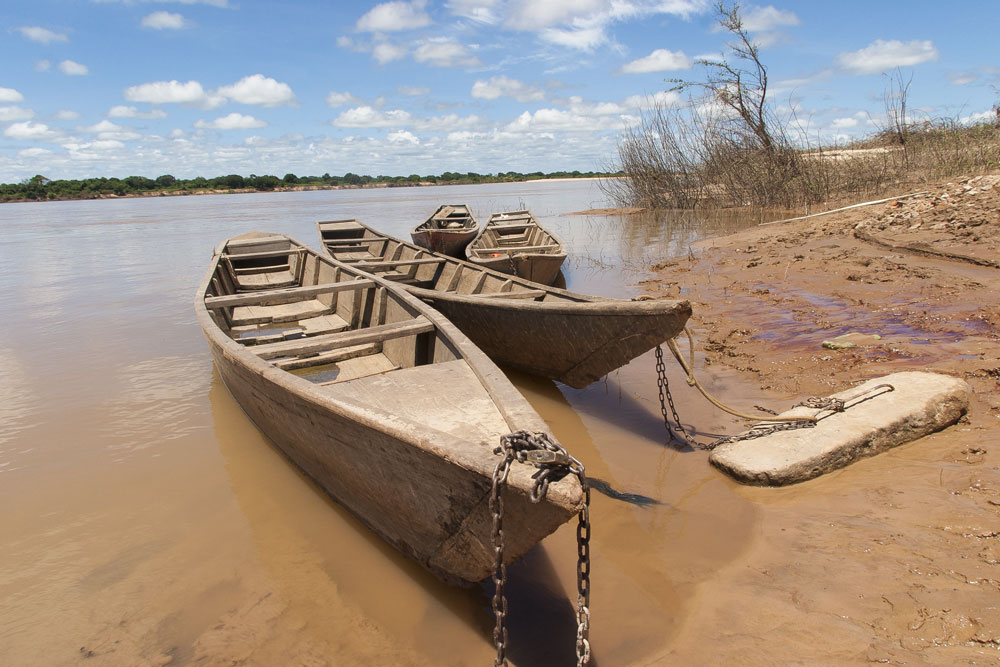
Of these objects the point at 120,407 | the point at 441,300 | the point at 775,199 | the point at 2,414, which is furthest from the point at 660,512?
the point at 775,199

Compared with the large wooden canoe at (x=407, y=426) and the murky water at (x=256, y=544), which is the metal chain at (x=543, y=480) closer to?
the large wooden canoe at (x=407, y=426)

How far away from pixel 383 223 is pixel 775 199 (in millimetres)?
16400

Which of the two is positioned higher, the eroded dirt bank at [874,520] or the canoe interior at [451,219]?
the canoe interior at [451,219]

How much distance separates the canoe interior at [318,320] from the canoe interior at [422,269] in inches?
37.0

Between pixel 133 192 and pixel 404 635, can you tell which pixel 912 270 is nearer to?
pixel 404 635

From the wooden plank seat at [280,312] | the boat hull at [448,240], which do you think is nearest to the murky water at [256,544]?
the wooden plank seat at [280,312]

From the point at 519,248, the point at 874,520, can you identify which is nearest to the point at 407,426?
the point at 874,520

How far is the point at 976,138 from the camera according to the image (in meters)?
14.0

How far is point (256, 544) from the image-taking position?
3348mm

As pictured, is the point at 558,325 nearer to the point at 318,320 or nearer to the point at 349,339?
the point at 349,339

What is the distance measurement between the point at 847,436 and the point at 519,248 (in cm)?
777

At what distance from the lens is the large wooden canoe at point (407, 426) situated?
212cm

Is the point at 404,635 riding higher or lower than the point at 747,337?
lower

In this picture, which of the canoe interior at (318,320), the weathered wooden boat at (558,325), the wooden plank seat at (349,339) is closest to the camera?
the weathered wooden boat at (558,325)
